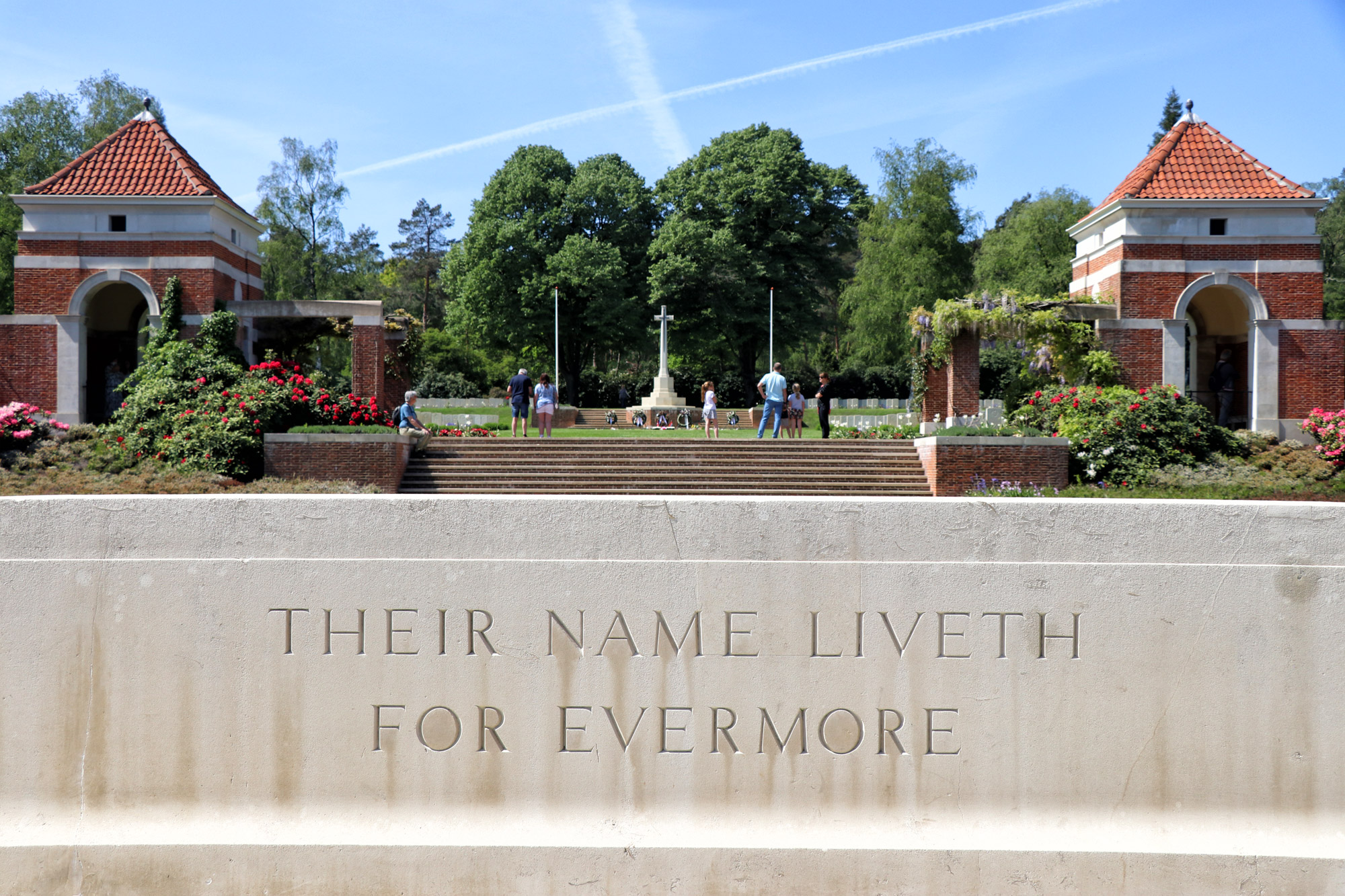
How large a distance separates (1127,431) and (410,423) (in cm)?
1501

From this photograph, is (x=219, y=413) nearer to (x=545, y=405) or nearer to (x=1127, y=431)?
(x=545, y=405)

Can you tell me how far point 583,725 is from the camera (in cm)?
336

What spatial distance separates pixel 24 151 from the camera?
39.2 metres

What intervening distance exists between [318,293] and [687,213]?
20721 mm

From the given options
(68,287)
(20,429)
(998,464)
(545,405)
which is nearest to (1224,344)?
(998,464)

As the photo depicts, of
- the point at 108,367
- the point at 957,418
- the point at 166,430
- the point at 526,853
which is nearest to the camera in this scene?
the point at 526,853

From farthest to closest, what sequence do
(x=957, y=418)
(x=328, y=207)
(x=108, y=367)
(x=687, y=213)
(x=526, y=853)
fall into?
(x=328, y=207) → (x=687, y=213) → (x=108, y=367) → (x=957, y=418) → (x=526, y=853)

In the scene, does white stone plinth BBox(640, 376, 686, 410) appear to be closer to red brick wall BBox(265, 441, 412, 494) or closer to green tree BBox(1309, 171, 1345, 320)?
red brick wall BBox(265, 441, 412, 494)

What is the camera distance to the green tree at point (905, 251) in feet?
160

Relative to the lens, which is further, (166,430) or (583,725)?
(166,430)

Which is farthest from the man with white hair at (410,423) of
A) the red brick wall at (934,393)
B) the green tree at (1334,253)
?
the green tree at (1334,253)

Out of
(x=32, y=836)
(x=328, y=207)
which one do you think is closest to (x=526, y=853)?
(x=32, y=836)

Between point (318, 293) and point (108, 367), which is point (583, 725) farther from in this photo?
point (318, 293)

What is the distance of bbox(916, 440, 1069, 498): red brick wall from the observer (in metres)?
18.2
